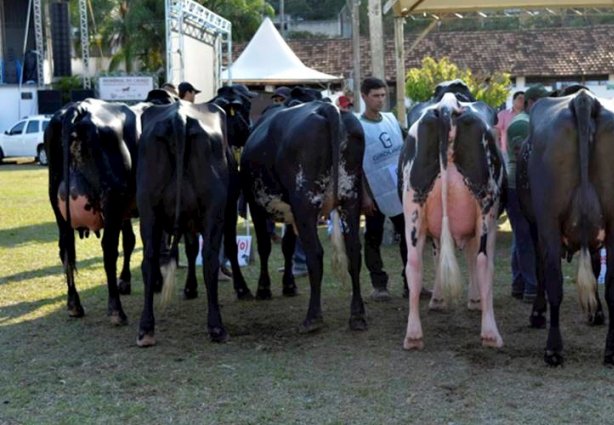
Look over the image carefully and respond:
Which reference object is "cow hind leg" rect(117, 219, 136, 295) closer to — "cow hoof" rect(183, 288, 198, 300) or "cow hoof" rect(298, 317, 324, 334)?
"cow hoof" rect(183, 288, 198, 300)

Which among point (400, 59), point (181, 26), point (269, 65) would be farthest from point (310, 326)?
point (269, 65)

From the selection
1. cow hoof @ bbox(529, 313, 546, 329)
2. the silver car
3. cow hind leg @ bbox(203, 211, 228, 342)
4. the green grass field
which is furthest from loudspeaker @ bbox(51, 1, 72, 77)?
cow hoof @ bbox(529, 313, 546, 329)

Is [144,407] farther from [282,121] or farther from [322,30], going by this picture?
[322,30]

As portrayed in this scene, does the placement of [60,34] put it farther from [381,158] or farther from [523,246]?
[523,246]

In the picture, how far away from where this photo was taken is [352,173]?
7.42 metres

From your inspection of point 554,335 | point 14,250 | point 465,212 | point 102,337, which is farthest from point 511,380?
point 14,250

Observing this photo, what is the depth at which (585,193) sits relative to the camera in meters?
5.98

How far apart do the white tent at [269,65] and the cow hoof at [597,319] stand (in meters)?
21.2

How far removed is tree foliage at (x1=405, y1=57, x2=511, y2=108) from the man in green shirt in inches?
283

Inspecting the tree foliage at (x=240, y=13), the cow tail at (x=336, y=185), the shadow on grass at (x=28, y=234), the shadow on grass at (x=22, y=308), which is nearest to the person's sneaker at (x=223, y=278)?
the shadow on grass at (x=22, y=308)

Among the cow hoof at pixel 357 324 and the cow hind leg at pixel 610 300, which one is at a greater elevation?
the cow hind leg at pixel 610 300

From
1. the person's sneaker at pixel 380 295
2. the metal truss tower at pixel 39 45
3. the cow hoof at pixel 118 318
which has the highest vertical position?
the metal truss tower at pixel 39 45

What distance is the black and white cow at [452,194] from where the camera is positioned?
6559 millimetres

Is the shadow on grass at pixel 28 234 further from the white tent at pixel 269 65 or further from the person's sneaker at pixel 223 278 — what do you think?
the white tent at pixel 269 65
